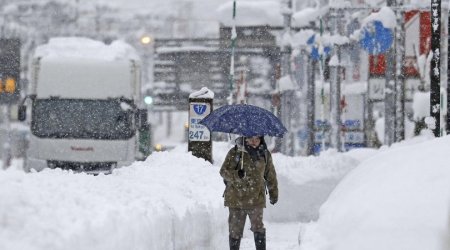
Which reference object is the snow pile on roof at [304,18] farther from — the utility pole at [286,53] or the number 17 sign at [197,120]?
the number 17 sign at [197,120]

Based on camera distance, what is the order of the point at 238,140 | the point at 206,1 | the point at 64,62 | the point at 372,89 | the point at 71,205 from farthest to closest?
1. the point at 206,1
2. the point at 372,89
3. the point at 64,62
4. the point at 238,140
5. the point at 71,205

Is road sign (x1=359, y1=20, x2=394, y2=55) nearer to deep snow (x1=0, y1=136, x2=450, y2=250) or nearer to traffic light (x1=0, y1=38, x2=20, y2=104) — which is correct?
traffic light (x1=0, y1=38, x2=20, y2=104)

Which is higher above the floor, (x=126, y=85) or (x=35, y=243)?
(x=126, y=85)

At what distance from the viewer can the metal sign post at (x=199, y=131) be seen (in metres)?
16.6

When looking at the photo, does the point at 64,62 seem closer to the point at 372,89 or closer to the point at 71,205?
the point at 372,89

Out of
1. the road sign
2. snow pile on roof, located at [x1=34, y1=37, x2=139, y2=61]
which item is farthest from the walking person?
the road sign

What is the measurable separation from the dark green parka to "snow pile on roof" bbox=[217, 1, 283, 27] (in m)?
30.7

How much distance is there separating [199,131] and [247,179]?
7.40 m

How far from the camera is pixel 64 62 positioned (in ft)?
64.7

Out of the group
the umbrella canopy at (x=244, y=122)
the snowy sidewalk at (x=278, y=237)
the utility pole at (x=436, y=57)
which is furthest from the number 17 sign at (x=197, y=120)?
the umbrella canopy at (x=244, y=122)

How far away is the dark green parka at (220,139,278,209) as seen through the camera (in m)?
9.38

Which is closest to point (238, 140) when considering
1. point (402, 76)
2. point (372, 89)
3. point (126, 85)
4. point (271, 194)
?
point (271, 194)

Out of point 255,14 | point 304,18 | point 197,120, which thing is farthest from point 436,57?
point 255,14

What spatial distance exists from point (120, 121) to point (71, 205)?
1345 centimetres
